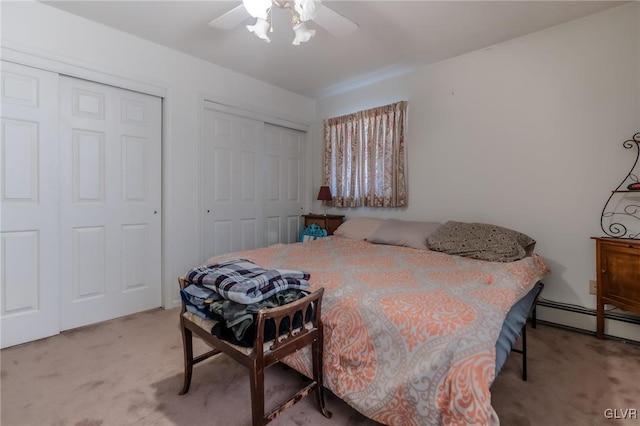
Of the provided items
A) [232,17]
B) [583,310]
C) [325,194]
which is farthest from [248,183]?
[583,310]

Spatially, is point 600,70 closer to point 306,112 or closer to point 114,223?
point 306,112

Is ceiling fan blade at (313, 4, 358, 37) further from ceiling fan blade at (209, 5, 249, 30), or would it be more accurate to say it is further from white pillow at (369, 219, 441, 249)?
white pillow at (369, 219, 441, 249)

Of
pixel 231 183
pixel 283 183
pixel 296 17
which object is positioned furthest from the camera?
pixel 283 183

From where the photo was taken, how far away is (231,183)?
337 centimetres

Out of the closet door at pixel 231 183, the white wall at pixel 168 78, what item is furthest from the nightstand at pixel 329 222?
the white wall at pixel 168 78

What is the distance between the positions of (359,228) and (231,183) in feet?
4.98

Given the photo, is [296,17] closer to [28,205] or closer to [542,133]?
[542,133]

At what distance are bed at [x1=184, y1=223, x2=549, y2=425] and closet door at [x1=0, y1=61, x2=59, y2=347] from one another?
202cm

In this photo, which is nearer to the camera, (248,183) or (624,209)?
(624,209)

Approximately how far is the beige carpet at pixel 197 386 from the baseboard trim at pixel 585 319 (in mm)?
116

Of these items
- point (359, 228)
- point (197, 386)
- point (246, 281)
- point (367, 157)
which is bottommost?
point (197, 386)

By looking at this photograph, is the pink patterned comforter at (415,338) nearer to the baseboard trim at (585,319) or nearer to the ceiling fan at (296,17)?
the baseboard trim at (585,319)

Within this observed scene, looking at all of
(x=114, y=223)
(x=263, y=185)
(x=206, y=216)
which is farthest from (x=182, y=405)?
(x=263, y=185)

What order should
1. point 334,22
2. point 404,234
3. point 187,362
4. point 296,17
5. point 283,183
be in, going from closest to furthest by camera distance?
1. point 187,362
2. point 296,17
3. point 334,22
4. point 404,234
5. point 283,183
